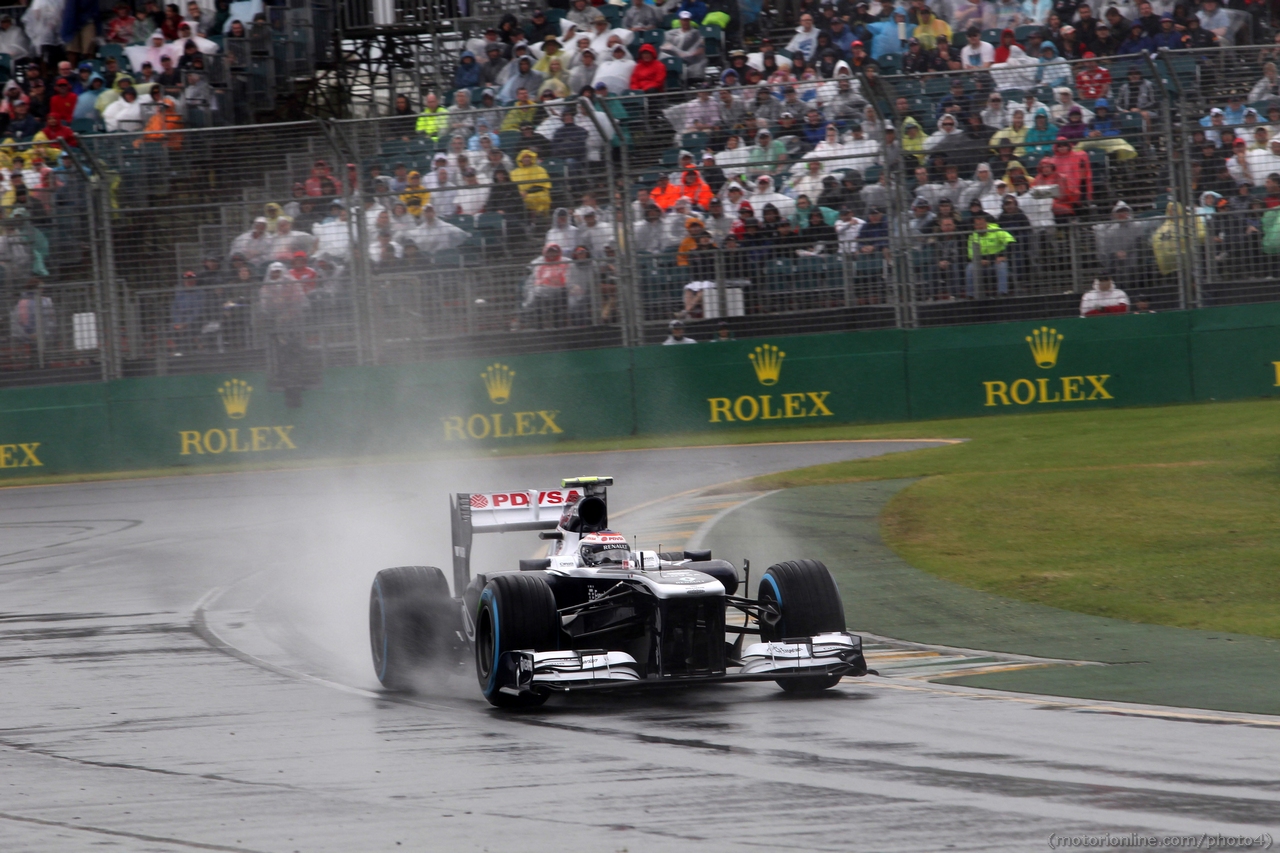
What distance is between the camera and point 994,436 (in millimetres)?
19156

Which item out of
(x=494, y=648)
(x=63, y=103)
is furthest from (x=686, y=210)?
(x=494, y=648)

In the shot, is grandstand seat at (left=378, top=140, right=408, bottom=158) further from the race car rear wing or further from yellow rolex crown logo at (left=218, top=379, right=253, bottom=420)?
the race car rear wing

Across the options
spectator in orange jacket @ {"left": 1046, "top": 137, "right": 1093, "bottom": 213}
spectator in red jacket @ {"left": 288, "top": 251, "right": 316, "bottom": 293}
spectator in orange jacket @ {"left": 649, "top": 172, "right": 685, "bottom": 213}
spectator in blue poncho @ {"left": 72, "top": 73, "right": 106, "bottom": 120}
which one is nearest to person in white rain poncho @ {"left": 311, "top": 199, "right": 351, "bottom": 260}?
spectator in red jacket @ {"left": 288, "top": 251, "right": 316, "bottom": 293}

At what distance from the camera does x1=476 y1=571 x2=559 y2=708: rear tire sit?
762cm

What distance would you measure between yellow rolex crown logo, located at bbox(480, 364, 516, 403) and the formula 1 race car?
12990 mm

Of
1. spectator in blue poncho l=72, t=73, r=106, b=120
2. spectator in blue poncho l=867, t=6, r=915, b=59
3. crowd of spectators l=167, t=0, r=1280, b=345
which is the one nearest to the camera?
crowd of spectators l=167, t=0, r=1280, b=345

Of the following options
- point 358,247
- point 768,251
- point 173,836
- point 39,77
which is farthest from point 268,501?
point 39,77

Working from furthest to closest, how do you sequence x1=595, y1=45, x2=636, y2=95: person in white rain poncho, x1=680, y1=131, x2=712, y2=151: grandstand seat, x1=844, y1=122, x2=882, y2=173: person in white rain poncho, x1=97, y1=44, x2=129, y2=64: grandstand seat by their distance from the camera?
x1=97, y1=44, x2=129, y2=64: grandstand seat, x1=595, y1=45, x2=636, y2=95: person in white rain poncho, x1=680, y1=131, x2=712, y2=151: grandstand seat, x1=844, y1=122, x2=882, y2=173: person in white rain poncho

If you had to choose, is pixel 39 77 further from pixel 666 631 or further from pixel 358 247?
pixel 666 631

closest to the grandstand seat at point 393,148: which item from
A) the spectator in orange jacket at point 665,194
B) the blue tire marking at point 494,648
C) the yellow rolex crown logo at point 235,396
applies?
the spectator in orange jacket at point 665,194

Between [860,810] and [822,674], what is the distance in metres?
2.29

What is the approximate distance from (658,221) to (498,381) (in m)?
3.23

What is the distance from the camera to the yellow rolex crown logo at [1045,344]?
21.9m

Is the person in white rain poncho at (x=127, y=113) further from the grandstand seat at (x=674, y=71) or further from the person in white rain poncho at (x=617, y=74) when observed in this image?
the grandstand seat at (x=674, y=71)
